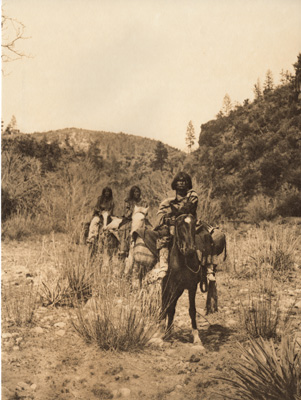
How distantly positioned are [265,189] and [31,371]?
7.41 meters

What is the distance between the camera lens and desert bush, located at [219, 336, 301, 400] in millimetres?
2363

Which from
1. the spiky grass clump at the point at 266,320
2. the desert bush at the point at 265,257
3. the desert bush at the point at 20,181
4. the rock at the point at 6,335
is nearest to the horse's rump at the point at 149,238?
the desert bush at the point at 265,257

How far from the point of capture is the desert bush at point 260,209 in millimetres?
7860

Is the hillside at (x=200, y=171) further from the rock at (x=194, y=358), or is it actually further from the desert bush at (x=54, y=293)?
the rock at (x=194, y=358)

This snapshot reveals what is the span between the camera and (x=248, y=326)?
3.27 metres

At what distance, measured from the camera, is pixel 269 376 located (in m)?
2.43

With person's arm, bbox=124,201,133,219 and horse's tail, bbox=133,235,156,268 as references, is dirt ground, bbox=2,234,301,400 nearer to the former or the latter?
horse's tail, bbox=133,235,156,268

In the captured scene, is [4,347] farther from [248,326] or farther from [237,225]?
[237,225]

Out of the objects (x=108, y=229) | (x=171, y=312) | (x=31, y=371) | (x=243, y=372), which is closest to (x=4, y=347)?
(x=31, y=371)

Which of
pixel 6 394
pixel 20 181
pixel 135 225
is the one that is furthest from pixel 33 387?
pixel 20 181

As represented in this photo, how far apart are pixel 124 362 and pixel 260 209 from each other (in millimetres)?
5890

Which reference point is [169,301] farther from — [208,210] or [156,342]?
[208,210]

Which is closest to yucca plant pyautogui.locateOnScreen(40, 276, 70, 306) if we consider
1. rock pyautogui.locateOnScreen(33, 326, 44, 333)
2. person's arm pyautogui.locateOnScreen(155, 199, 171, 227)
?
rock pyautogui.locateOnScreen(33, 326, 44, 333)

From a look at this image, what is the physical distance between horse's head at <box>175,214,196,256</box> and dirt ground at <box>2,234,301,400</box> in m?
0.84
